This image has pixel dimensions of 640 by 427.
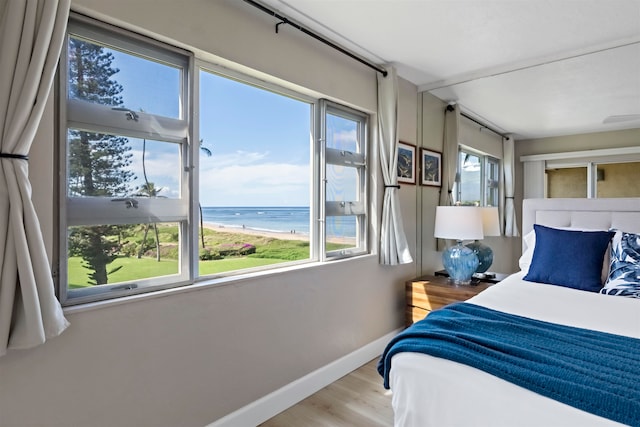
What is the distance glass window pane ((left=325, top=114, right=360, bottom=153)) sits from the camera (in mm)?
2774

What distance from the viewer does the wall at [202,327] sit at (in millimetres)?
1353

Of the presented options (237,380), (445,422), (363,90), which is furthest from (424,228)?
(445,422)

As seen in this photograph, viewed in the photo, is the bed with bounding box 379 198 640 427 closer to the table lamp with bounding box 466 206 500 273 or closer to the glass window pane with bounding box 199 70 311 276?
the table lamp with bounding box 466 206 500 273

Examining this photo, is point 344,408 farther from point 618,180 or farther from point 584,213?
point 618,180

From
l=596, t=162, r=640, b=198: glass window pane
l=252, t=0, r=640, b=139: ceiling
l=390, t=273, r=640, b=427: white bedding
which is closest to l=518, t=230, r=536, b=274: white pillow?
l=596, t=162, r=640, b=198: glass window pane

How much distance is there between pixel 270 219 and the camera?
245 cm

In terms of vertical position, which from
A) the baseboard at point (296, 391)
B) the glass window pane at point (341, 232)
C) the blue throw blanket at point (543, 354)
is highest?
the glass window pane at point (341, 232)

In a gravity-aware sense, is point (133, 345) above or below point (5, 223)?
below

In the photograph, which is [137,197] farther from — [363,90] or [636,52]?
[636,52]

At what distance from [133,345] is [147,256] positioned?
1.38 feet

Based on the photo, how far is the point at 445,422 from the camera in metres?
1.10

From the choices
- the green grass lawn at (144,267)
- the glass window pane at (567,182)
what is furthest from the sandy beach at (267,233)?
the glass window pane at (567,182)

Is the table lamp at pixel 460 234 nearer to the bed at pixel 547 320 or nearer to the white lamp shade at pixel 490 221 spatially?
the white lamp shade at pixel 490 221

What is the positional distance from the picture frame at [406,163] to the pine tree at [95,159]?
2.27m
